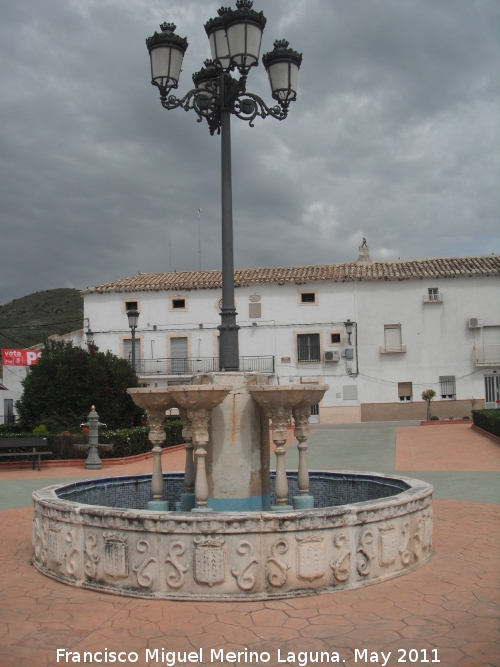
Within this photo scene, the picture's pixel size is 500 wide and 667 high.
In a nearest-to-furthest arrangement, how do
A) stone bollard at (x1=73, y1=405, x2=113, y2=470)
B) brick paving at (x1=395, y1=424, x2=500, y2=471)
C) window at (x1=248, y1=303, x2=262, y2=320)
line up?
brick paving at (x1=395, y1=424, x2=500, y2=471)
stone bollard at (x1=73, y1=405, x2=113, y2=470)
window at (x1=248, y1=303, x2=262, y2=320)

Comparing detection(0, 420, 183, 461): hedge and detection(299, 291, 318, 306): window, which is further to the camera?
detection(299, 291, 318, 306): window

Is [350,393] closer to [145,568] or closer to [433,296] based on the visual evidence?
[433,296]

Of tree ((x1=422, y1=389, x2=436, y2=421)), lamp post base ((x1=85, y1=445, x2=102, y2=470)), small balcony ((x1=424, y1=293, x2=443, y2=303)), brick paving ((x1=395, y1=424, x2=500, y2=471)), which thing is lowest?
brick paving ((x1=395, y1=424, x2=500, y2=471))

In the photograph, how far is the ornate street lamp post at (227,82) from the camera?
637cm

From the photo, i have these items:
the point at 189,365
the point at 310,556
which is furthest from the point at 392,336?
the point at 310,556

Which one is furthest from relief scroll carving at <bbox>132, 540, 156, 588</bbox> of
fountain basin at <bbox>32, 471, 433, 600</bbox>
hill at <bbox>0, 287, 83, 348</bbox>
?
hill at <bbox>0, 287, 83, 348</bbox>

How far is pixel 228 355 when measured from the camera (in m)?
6.49

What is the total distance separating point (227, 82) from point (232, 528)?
4.59 m

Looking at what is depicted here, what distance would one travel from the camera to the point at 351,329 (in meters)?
32.5

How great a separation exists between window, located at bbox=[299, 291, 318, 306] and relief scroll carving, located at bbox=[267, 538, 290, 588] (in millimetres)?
28495

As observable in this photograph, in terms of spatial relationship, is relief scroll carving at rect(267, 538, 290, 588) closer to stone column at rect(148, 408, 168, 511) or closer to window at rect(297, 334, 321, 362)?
stone column at rect(148, 408, 168, 511)

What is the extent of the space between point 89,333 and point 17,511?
2601cm

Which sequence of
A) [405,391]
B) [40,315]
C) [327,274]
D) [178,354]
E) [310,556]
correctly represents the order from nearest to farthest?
[310,556] < [405,391] < [327,274] < [178,354] < [40,315]

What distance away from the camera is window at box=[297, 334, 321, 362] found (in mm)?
32781
